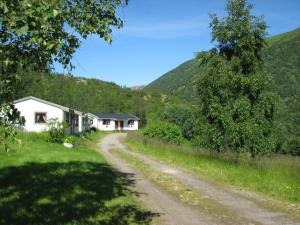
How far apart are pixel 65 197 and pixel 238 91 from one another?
51.5 feet

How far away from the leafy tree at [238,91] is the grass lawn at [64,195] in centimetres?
923

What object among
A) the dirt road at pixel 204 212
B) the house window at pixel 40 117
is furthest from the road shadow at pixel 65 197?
the house window at pixel 40 117

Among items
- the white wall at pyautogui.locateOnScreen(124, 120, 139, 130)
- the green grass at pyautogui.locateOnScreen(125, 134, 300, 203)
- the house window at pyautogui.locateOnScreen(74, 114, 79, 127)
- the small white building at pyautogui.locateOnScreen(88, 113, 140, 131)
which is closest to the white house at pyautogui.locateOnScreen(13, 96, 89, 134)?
the house window at pyautogui.locateOnScreen(74, 114, 79, 127)

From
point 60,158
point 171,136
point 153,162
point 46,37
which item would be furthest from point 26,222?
point 171,136

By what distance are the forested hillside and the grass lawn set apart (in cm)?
2838

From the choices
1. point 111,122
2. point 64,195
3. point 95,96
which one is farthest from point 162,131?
point 95,96

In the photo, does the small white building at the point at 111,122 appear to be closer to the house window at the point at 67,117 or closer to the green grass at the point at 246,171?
the house window at the point at 67,117

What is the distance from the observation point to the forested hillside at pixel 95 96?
3063 inches

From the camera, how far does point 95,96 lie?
4995 inches

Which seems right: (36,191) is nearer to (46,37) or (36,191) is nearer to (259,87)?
(46,37)

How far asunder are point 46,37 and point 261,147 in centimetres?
2022

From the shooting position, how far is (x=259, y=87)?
73.9 feet

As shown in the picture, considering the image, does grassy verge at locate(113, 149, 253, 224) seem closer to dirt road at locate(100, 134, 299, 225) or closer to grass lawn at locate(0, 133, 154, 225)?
dirt road at locate(100, 134, 299, 225)

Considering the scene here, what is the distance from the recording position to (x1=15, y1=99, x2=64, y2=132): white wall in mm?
38562
